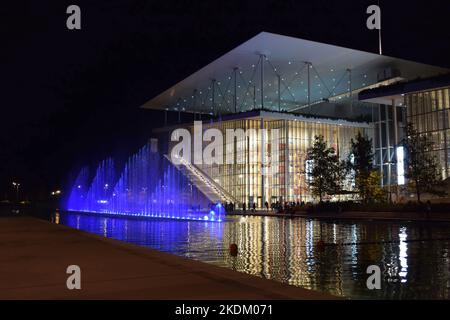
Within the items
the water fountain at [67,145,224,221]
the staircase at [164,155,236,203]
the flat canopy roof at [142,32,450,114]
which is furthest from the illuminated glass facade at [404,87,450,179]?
the staircase at [164,155,236,203]

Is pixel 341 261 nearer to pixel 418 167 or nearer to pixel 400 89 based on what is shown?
pixel 418 167

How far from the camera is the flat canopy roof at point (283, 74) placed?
6106cm

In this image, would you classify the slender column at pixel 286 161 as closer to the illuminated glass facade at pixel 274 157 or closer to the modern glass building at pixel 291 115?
the illuminated glass facade at pixel 274 157

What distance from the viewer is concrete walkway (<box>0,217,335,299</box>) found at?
7488mm

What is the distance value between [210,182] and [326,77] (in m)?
21.7

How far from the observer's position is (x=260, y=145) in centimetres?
6744

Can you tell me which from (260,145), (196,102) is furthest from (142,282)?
(196,102)

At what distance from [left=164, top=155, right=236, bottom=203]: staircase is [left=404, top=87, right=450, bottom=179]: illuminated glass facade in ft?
78.0

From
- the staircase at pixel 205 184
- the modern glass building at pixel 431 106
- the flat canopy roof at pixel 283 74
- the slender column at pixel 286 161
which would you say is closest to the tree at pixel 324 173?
the modern glass building at pixel 431 106

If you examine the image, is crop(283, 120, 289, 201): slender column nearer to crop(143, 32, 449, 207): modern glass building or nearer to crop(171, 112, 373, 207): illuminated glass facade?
crop(171, 112, 373, 207): illuminated glass facade

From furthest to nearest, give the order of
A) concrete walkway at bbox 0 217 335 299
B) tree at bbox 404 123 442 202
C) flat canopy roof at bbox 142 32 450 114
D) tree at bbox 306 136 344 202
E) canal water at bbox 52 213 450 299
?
1. flat canopy roof at bbox 142 32 450 114
2. tree at bbox 306 136 344 202
3. tree at bbox 404 123 442 202
4. canal water at bbox 52 213 450 299
5. concrete walkway at bbox 0 217 335 299

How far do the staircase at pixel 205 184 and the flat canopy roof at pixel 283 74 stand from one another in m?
11.5

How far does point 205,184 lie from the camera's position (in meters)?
67.4
